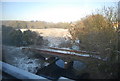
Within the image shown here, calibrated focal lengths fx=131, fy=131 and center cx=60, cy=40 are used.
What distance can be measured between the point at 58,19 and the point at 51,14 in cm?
36

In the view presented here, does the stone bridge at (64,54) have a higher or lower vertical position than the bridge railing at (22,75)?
lower

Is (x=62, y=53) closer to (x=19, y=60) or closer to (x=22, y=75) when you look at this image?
(x=19, y=60)

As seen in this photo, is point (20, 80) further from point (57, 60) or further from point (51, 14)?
point (57, 60)

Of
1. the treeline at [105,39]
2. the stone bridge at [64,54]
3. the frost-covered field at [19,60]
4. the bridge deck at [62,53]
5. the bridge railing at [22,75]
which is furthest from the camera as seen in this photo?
the bridge deck at [62,53]

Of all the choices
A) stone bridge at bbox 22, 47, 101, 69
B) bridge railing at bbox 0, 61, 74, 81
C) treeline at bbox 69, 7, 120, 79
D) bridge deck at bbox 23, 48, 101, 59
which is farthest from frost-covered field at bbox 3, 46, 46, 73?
treeline at bbox 69, 7, 120, 79

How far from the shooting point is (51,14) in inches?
102

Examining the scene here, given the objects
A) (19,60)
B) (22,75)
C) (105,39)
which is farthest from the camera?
(19,60)

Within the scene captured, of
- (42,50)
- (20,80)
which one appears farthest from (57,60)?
(20,80)

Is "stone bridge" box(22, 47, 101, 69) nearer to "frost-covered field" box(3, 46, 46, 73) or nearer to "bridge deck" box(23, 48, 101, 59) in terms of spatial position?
"bridge deck" box(23, 48, 101, 59)

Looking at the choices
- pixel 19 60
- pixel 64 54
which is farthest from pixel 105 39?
pixel 19 60

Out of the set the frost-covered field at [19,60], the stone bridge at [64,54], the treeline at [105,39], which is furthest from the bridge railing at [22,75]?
the stone bridge at [64,54]

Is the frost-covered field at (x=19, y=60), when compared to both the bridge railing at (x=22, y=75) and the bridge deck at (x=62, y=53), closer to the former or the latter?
the bridge deck at (x=62, y=53)

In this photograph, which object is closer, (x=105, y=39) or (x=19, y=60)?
(x=105, y=39)

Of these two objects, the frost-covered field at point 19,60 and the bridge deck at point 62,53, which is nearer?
the frost-covered field at point 19,60
